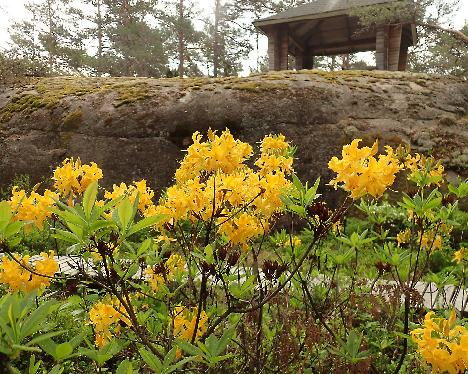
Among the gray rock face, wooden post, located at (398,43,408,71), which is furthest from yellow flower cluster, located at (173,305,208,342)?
wooden post, located at (398,43,408,71)

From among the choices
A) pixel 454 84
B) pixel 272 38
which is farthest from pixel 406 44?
pixel 454 84

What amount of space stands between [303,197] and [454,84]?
24.9ft

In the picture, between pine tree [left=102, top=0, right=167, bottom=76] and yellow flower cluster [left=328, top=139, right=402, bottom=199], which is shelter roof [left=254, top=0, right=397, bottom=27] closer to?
pine tree [left=102, top=0, right=167, bottom=76]

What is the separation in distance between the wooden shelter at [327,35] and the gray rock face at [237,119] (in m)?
4.60

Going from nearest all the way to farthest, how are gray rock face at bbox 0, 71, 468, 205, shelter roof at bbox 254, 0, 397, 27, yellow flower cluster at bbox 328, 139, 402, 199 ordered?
yellow flower cluster at bbox 328, 139, 402, 199 < gray rock face at bbox 0, 71, 468, 205 < shelter roof at bbox 254, 0, 397, 27

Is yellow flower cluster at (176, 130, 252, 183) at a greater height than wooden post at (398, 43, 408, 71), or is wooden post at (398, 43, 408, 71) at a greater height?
wooden post at (398, 43, 408, 71)

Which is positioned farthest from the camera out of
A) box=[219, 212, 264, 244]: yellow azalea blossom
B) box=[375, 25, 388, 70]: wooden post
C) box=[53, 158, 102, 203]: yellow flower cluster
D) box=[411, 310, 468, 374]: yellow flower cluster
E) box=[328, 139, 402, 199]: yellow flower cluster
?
box=[375, 25, 388, 70]: wooden post

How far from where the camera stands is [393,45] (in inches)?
479

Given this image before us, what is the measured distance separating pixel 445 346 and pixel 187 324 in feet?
2.74

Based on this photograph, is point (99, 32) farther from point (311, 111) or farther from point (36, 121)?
point (311, 111)

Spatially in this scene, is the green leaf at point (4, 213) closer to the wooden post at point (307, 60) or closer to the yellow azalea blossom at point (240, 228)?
the yellow azalea blossom at point (240, 228)

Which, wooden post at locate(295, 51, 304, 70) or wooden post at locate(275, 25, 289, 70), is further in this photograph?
wooden post at locate(295, 51, 304, 70)

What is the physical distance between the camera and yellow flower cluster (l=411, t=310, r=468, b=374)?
1.04 m

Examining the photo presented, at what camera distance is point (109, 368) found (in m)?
2.58
